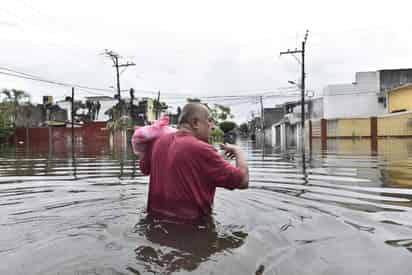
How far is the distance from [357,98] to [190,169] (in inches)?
1716

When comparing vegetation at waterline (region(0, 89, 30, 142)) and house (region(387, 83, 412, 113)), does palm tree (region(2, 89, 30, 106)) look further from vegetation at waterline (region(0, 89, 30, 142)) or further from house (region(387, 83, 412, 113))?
house (region(387, 83, 412, 113))

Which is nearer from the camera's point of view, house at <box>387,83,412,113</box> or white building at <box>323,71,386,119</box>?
house at <box>387,83,412,113</box>

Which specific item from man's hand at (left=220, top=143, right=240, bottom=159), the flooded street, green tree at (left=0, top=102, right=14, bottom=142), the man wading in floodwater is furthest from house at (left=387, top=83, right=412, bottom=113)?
green tree at (left=0, top=102, right=14, bottom=142)

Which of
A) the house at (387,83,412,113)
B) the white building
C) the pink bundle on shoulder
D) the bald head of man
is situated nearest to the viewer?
the bald head of man

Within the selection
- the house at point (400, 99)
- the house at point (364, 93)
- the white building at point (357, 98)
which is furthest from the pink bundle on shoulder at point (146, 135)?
the house at point (364, 93)

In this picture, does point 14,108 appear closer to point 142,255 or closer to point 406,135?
point 406,135

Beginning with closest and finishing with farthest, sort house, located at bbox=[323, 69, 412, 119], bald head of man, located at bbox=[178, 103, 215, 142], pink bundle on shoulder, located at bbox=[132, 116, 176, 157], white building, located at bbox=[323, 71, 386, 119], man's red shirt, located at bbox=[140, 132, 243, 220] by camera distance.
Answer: man's red shirt, located at bbox=[140, 132, 243, 220] < bald head of man, located at bbox=[178, 103, 215, 142] < pink bundle on shoulder, located at bbox=[132, 116, 176, 157] < house, located at bbox=[323, 69, 412, 119] < white building, located at bbox=[323, 71, 386, 119]

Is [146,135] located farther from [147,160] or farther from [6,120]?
Answer: [6,120]

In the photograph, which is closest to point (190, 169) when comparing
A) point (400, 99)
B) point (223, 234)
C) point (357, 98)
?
point (223, 234)

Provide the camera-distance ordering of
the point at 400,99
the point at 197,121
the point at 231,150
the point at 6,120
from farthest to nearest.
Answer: the point at 6,120
the point at 400,99
the point at 231,150
the point at 197,121

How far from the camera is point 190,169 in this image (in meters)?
3.50

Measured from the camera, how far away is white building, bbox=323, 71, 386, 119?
1711 inches

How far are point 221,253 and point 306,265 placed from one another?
2.10 ft

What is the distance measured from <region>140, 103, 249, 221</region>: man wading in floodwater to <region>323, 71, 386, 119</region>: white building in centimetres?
4255
